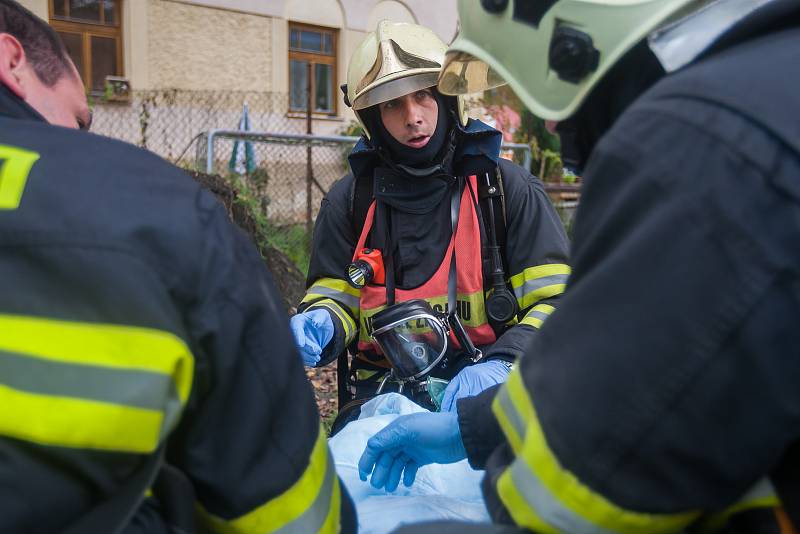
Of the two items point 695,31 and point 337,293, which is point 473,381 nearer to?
point 337,293

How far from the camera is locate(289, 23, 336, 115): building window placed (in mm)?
10586

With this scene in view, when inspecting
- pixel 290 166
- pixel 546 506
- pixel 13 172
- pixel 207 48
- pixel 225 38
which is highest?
pixel 225 38

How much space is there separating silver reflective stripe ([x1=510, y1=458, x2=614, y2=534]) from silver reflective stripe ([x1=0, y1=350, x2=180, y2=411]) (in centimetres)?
53

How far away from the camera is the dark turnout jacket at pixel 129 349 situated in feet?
3.10

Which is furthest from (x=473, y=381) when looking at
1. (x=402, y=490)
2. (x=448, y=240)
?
(x=448, y=240)

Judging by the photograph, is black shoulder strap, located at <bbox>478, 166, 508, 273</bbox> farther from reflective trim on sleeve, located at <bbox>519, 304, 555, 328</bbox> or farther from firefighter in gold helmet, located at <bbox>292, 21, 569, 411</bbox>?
reflective trim on sleeve, located at <bbox>519, 304, 555, 328</bbox>

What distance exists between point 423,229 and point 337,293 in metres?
0.43

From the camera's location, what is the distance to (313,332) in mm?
2490

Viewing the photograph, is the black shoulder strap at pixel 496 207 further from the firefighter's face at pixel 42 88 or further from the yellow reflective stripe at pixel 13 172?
the yellow reflective stripe at pixel 13 172

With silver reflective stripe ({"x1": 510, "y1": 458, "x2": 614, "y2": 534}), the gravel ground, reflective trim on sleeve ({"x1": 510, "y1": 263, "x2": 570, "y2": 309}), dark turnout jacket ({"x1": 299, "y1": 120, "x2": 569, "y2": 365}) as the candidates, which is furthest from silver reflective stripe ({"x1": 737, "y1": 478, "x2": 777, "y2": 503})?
the gravel ground

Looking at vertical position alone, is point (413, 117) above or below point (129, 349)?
above

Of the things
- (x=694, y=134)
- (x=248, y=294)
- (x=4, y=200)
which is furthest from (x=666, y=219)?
(x=4, y=200)

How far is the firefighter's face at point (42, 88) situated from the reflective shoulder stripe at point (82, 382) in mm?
584

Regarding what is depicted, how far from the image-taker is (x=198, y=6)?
369 inches
